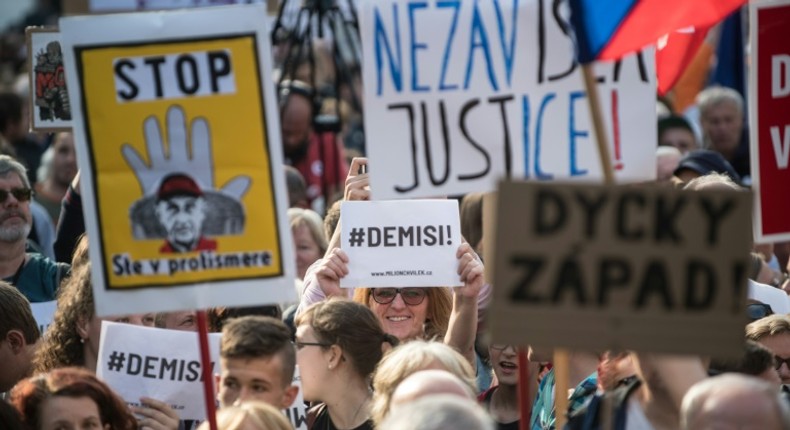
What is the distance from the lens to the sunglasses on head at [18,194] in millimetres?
7676

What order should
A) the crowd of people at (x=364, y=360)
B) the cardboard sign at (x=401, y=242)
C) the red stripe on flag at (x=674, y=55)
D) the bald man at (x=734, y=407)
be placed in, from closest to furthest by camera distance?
1. the bald man at (x=734, y=407)
2. the crowd of people at (x=364, y=360)
3. the cardboard sign at (x=401, y=242)
4. the red stripe on flag at (x=674, y=55)

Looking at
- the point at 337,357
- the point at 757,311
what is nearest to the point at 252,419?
the point at 337,357

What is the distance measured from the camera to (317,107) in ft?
37.6

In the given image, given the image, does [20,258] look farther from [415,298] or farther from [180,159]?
[180,159]

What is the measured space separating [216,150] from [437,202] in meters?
Answer: 2.08

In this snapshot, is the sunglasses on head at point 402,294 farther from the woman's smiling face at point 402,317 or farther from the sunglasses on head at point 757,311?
the sunglasses on head at point 757,311

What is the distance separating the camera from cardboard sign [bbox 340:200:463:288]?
6711 mm

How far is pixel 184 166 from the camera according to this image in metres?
4.89

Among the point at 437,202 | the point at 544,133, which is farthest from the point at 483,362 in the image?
the point at 544,133

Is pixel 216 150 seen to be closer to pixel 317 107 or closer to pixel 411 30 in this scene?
pixel 411 30

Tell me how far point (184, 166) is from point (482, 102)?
104 cm

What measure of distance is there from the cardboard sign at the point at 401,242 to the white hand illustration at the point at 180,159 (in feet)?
6.12

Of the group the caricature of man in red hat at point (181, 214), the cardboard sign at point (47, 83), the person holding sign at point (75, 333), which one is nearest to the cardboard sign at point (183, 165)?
the caricature of man in red hat at point (181, 214)

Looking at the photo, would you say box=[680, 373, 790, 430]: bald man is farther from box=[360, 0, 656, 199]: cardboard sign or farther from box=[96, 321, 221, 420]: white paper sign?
box=[96, 321, 221, 420]: white paper sign
